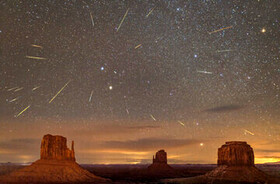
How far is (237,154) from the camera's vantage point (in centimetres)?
7206

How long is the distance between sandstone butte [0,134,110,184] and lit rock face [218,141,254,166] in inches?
1599

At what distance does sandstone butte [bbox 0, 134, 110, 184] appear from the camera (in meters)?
71.1

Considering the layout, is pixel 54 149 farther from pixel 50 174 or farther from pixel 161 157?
pixel 161 157

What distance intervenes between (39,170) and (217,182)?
50.6 meters

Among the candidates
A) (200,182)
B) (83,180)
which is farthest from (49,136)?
(200,182)

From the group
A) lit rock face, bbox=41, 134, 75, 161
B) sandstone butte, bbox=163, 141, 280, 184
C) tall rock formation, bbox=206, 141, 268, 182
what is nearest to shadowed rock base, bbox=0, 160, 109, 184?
lit rock face, bbox=41, 134, 75, 161

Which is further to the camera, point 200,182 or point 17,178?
point 200,182

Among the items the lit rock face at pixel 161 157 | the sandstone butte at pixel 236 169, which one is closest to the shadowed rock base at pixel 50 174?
the sandstone butte at pixel 236 169

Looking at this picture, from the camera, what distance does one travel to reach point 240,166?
7088cm

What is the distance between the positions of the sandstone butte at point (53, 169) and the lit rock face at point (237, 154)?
40.6m

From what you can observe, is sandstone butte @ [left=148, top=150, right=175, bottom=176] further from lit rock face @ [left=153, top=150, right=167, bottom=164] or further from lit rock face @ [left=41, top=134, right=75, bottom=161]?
lit rock face @ [left=41, top=134, right=75, bottom=161]

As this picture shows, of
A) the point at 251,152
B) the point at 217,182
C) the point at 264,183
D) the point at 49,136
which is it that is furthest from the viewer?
the point at 49,136

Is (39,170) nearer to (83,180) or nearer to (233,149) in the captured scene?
(83,180)

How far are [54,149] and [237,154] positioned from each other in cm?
5596
